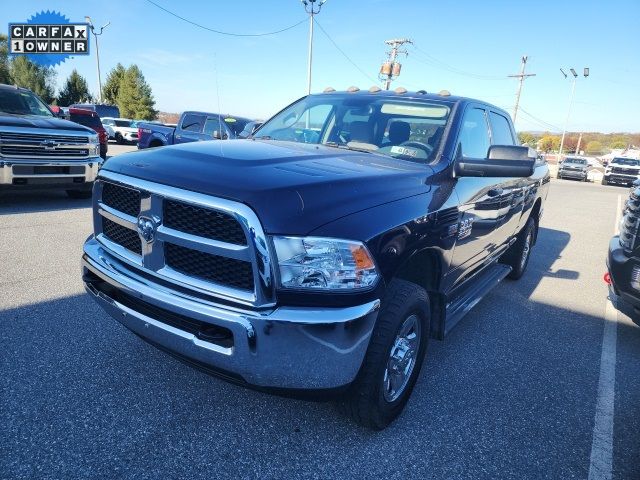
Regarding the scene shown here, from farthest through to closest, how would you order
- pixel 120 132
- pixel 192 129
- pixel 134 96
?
1. pixel 134 96
2. pixel 120 132
3. pixel 192 129

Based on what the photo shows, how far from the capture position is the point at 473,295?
3535 millimetres

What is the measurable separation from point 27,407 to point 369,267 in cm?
198

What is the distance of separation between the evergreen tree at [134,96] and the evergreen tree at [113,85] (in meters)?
2.92

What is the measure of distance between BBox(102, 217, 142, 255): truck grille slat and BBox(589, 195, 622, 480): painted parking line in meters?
2.58

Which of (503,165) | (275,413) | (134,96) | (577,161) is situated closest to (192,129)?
(503,165)

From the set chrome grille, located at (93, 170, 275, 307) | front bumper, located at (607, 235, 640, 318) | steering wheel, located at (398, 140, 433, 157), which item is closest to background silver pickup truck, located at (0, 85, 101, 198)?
chrome grille, located at (93, 170, 275, 307)

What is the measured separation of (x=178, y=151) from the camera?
2.36 metres

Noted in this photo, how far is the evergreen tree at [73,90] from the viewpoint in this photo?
51.9m

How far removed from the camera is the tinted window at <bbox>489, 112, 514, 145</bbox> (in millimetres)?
3989

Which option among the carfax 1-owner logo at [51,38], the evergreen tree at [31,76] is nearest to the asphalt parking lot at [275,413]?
the carfax 1-owner logo at [51,38]

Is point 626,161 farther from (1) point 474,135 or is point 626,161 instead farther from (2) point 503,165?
(2) point 503,165

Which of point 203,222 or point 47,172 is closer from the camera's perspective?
point 203,222

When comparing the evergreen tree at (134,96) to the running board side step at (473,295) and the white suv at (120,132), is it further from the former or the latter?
the running board side step at (473,295)

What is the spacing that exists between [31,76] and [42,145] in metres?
54.1
